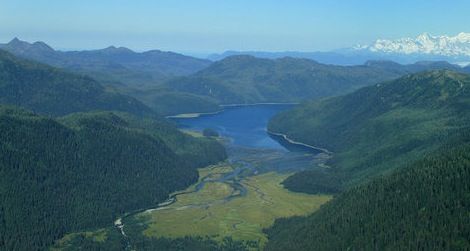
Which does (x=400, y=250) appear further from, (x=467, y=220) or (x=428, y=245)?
(x=467, y=220)

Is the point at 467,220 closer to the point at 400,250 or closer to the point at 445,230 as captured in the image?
the point at 445,230

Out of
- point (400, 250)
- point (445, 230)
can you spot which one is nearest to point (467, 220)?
point (445, 230)

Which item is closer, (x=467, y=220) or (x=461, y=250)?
(x=461, y=250)

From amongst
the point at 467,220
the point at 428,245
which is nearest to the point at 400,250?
the point at 428,245

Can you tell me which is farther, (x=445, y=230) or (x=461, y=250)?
(x=445, y=230)
